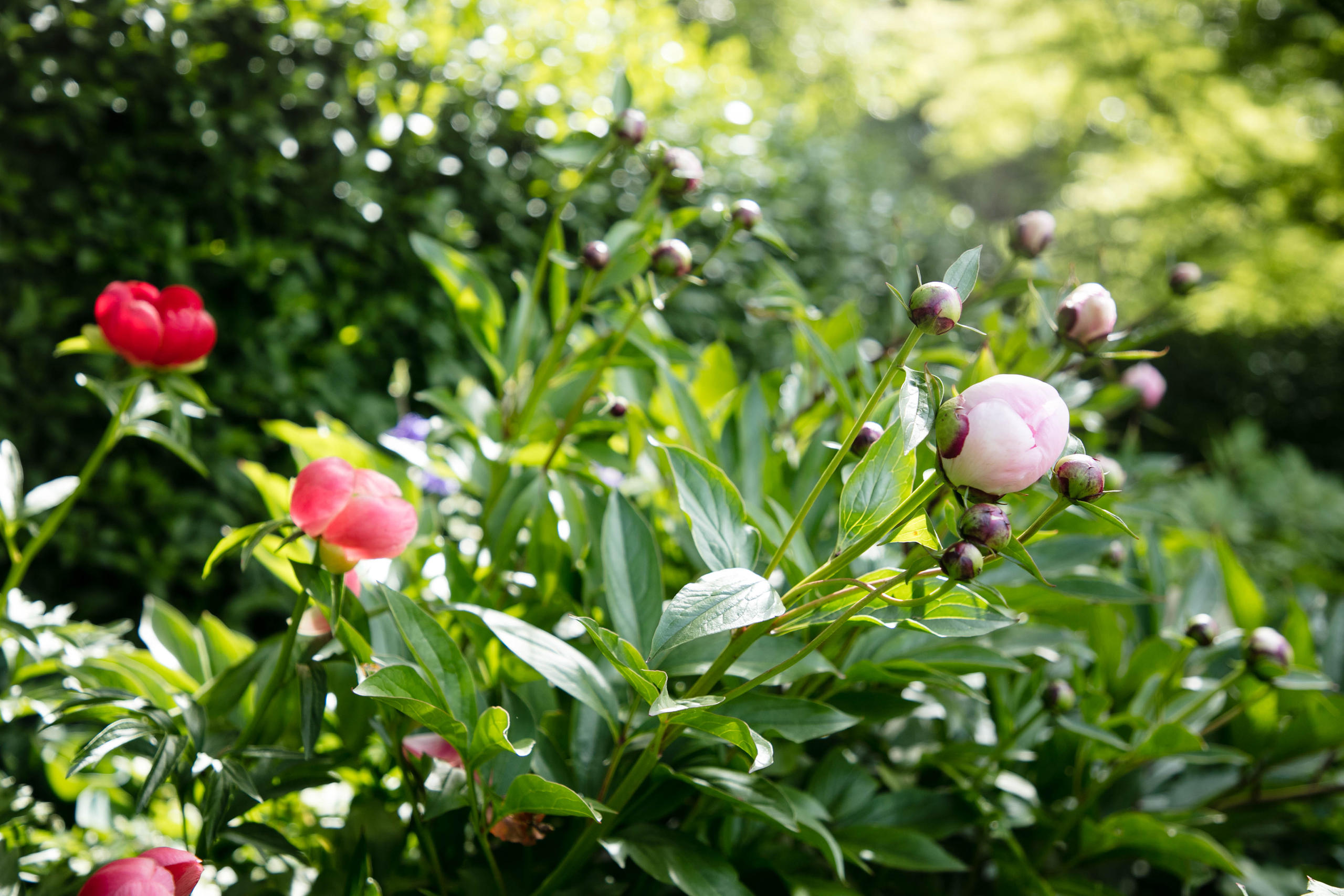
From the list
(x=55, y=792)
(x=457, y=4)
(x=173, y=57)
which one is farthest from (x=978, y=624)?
(x=457, y=4)

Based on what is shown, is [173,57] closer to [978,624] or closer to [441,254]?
[441,254]

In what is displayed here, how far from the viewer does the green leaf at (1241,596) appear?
125 cm

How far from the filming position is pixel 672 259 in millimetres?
937

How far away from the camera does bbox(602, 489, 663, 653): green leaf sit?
2.61 ft

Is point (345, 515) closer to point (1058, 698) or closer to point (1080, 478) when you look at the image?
point (1080, 478)

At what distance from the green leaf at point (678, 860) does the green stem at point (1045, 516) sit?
0.39 meters

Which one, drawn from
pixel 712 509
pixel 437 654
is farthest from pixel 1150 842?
pixel 437 654

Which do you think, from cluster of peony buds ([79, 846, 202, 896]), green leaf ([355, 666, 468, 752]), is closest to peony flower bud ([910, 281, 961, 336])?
green leaf ([355, 666, 468, 752])

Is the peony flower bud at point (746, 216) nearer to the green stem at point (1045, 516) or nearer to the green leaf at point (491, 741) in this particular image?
the green stem at point (1045, 516)

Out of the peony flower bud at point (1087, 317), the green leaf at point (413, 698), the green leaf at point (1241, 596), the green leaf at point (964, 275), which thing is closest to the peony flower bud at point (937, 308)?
the green leaf at point (964, 275)

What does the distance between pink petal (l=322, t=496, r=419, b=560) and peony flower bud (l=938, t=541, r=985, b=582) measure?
1.41ft

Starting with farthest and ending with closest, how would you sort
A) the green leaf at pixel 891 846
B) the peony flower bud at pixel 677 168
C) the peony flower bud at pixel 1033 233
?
1. the peony flower bud at pixel 1033 233
2. the peony flower bud at pixel 677 168
3. the green leaf at pixel 891 846

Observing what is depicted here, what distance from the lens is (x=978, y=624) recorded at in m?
0.64

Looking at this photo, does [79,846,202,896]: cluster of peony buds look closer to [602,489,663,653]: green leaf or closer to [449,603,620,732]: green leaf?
[449,603,620,732]: green leaf
